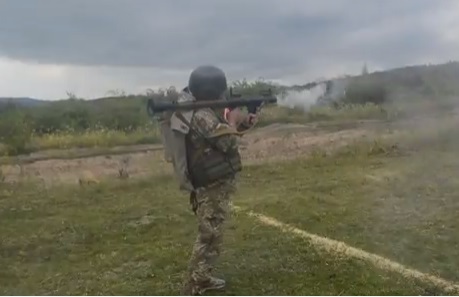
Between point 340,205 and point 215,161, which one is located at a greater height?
point 215,161

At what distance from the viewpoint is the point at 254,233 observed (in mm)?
7820

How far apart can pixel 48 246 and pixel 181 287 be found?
7.45 feet

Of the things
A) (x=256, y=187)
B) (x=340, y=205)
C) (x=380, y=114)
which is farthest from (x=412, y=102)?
(x=340, y=205)

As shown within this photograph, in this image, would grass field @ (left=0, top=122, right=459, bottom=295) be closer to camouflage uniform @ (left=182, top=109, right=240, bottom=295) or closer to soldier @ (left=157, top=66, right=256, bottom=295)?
camouflage uniform @ (left=182, top=109, right=240, bottom=295)

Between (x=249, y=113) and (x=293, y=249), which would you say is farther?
(x=293, y=249)

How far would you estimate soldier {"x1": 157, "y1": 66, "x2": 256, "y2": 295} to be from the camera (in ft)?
18.1

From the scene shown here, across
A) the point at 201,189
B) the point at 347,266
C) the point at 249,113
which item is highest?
the point at 249,113

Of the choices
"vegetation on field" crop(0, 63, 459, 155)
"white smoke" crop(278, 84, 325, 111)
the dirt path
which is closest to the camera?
"white smoke" crop(278, 84, 325, 111)

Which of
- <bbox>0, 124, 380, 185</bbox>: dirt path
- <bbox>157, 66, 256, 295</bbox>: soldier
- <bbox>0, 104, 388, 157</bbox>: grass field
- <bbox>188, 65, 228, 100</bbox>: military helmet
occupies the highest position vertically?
<bbox>188, 65, 228, 100</bbox>: military helmet

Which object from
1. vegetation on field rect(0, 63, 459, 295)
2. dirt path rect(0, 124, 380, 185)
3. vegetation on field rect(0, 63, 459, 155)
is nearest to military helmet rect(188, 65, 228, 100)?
vegetation on field rect(0, 63, 459, 295)

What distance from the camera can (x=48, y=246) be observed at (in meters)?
7.95

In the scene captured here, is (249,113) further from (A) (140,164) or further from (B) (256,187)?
(A) (140,164)

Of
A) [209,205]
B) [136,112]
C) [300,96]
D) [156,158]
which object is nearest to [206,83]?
[209,205]

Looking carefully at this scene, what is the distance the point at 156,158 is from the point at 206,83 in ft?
31.9
